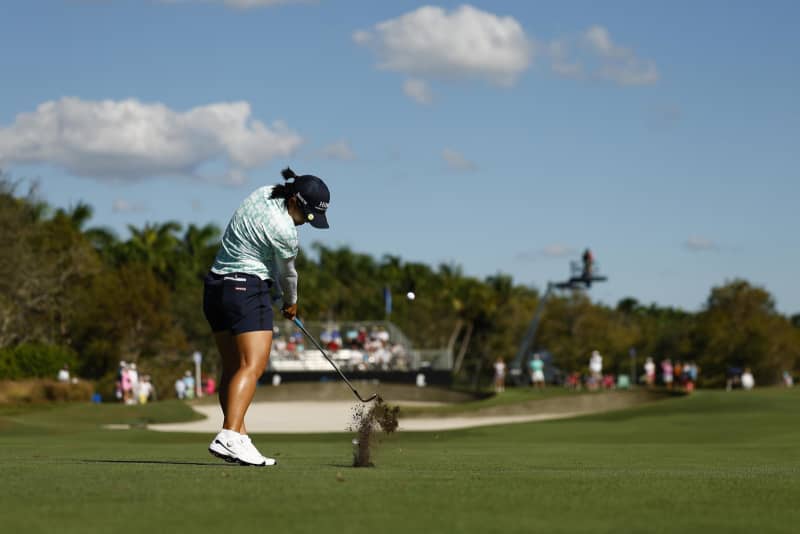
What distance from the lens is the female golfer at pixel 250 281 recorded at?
371 inches

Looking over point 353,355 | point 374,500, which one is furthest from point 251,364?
point 353,355

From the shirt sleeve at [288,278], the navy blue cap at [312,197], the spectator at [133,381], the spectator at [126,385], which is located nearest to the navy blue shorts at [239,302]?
the shirt sleeve at [288,278]

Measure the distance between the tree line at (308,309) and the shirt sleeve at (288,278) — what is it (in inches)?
1700

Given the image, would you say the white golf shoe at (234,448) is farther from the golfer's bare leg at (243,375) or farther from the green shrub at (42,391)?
the green shrub at (42,391)

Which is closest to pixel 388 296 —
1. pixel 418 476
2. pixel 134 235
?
pixel 134 235

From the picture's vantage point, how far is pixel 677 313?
17300cm

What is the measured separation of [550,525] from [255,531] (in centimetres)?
140

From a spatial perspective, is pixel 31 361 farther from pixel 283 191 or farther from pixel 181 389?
pixel 283 191

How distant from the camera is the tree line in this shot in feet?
212

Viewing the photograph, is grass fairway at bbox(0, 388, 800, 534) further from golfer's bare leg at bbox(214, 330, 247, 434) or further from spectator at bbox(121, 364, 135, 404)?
spectator at bbox(121, 364, 135, 404)

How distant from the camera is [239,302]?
30.8 ft

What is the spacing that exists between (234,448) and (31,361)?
46099mm

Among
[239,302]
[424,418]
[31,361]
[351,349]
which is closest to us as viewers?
[239,302]

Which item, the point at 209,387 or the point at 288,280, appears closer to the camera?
the point at 288,280
